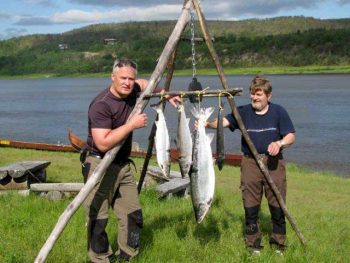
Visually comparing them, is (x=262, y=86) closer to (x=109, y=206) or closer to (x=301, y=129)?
(x=109, y=206)

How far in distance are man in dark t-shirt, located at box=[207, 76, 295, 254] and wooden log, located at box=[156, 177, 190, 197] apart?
3.19 metres

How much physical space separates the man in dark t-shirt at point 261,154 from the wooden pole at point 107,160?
1.01 meters

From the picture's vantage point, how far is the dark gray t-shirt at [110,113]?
5453mm

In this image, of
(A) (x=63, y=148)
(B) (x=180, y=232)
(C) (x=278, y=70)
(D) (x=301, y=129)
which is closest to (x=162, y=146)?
(B) (x=180, y=232)

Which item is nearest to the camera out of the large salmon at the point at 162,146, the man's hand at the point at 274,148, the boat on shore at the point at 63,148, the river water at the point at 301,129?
the large salmon at the point at 162,146

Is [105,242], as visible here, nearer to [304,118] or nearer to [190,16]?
[190,16]

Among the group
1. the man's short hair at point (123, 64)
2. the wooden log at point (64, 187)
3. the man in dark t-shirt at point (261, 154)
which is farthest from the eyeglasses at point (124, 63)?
the wooden log at point (64, 187)

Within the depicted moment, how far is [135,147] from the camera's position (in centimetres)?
2027

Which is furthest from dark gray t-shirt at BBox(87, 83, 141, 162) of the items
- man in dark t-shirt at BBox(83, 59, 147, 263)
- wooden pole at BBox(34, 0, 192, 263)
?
wooden pole at BBox(34, 0, 192, 263)

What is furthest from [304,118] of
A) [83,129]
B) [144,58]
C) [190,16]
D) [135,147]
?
[144,58]

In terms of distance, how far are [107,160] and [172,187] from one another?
4.42m

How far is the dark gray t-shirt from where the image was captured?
5.45 meters

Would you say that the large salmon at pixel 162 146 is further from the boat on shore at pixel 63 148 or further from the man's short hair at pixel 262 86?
the boat on shore at pixel 63 148

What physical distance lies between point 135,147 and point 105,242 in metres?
14.4
